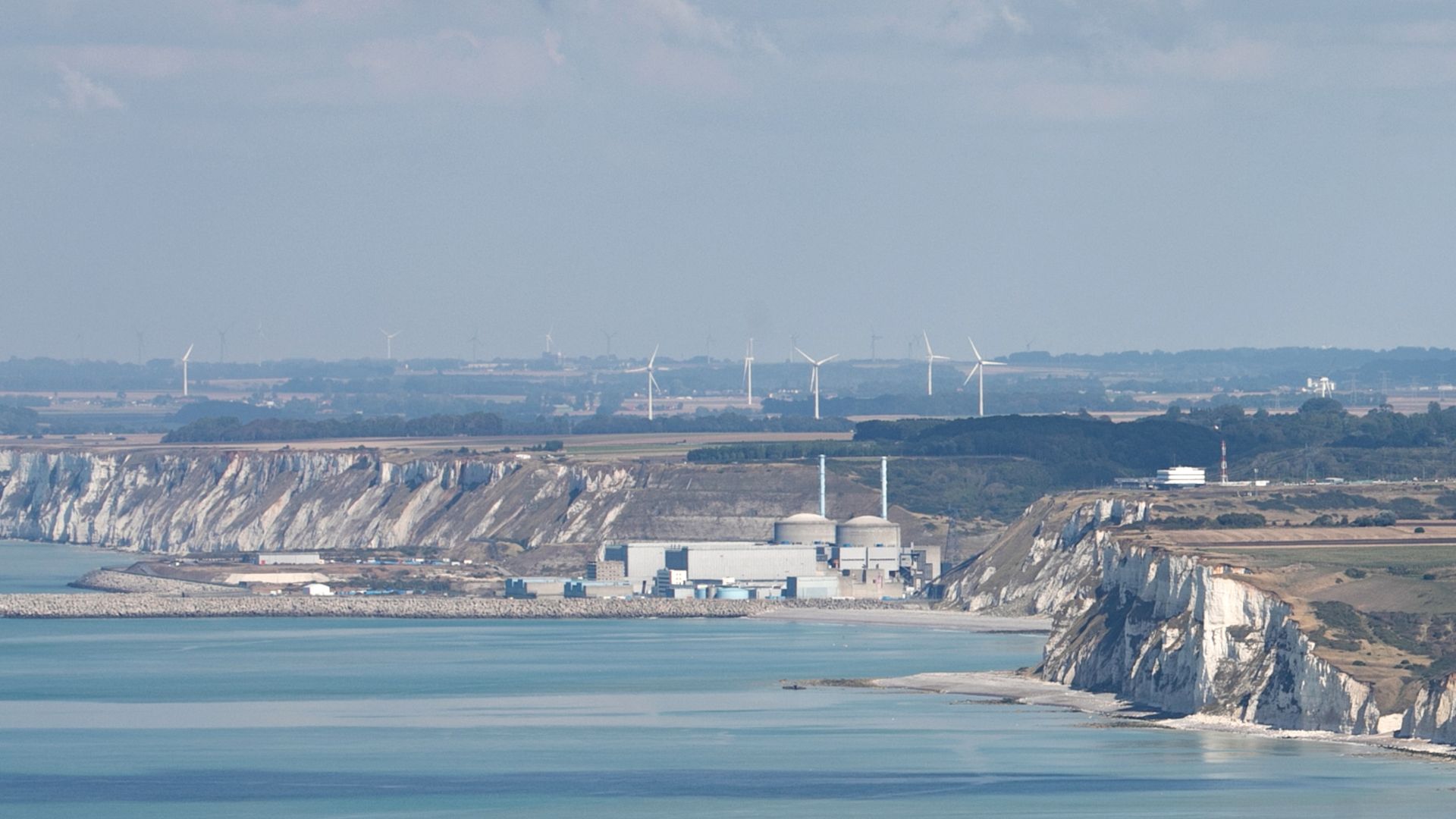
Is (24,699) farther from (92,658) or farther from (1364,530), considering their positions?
(1364,530)

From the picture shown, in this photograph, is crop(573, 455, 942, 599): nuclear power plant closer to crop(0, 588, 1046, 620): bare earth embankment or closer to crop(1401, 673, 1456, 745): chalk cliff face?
crop(0, 588, 1046, 620): bare earth embankment

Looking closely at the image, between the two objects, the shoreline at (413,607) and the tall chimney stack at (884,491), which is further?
the tall chimney stack at (884,491)

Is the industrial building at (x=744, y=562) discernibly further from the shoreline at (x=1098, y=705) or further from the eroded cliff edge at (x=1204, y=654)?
the shoreline at (x=1098, y=705)

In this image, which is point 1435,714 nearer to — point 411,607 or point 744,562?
point 411,607

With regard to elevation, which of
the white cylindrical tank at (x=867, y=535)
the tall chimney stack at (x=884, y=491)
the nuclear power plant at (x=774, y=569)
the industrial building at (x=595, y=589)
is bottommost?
the industrial building at (x=595, y=589)

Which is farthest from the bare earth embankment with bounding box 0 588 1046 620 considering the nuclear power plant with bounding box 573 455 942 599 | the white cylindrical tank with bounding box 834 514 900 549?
the white cylindrical tank with bounding box 834 514 900 549

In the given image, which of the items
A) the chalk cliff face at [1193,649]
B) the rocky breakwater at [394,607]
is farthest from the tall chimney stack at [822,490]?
the chalk cliff face at [1193,649]

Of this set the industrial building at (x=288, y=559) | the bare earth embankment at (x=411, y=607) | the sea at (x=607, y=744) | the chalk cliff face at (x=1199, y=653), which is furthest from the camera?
the industrial building at (x=288, y=559)
